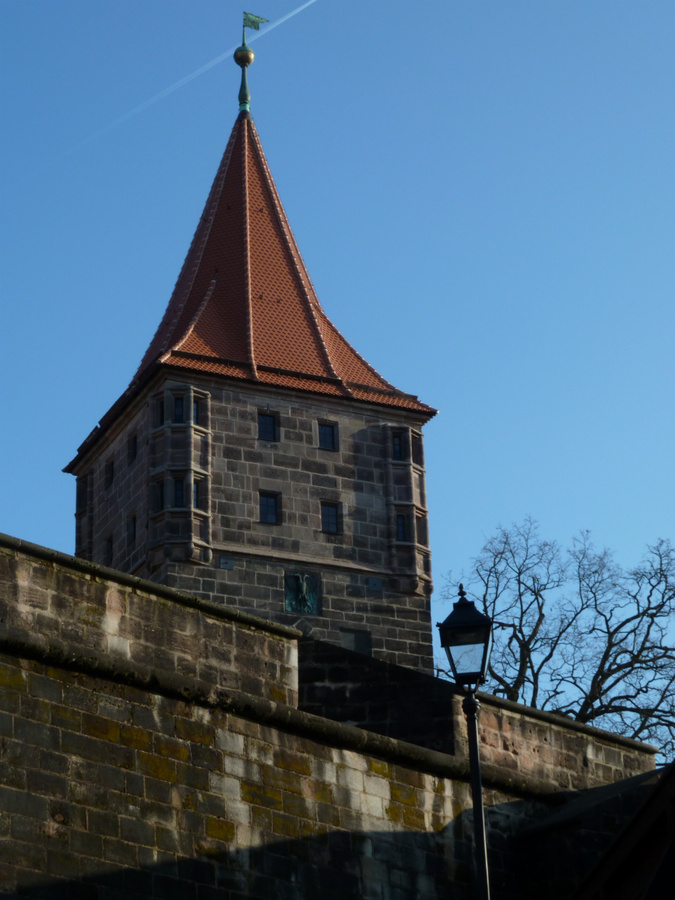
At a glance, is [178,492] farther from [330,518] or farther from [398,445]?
[398,445]

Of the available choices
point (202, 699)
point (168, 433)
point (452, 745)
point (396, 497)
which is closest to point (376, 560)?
point (396, 497)

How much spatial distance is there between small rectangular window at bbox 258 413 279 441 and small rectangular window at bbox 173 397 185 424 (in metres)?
1.52

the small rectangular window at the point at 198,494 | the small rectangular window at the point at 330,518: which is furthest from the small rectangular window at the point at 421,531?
the small rectangular window at the point at 198,494

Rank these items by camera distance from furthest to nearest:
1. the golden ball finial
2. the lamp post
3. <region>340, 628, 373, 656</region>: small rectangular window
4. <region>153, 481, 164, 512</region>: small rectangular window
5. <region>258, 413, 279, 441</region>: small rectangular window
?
the golden ball finial → <region>258, 413, 279, 441</region>: small rectangular window → <region>340, 628, 373, 656</region>: small rectangular window → <region>153, 481, 164, 512</region>: small rectangular window → the lamp post

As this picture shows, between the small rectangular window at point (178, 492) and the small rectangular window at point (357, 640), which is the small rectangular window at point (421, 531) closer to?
the small rectangular window at point (357, 640)

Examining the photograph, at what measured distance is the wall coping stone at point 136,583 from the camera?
13.8 meters

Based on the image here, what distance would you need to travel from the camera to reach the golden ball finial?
41.4 m

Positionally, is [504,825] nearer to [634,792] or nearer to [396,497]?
[634,792]

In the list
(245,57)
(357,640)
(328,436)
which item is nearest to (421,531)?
(328,436)

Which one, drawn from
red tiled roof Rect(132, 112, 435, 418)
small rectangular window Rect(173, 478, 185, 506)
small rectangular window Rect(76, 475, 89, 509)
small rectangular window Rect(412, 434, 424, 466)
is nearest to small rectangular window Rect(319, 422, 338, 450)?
red tiled roof Rect(132, 112, 435, 418)

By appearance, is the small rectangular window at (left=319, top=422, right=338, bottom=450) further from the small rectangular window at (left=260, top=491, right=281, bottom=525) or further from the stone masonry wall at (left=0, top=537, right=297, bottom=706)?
the stone masonry wall at (left=0, top=537, right=297, bottom=706)

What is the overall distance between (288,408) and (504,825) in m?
16.9

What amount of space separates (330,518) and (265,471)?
147 centimetres

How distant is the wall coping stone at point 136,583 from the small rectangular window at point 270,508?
50.2ft
